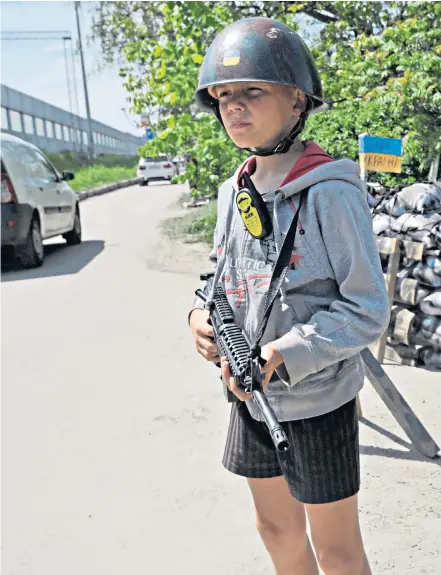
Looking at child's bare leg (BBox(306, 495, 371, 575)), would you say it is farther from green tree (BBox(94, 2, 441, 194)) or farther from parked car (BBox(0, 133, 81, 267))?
parked car (BBox(0, 133, 81, 267))

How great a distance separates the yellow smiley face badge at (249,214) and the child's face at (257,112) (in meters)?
0.14

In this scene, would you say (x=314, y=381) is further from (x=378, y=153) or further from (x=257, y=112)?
(x=378, y=153)

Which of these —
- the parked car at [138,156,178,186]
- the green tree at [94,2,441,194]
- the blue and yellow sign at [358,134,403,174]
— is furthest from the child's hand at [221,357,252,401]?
the parked car at [138,156,178,186]

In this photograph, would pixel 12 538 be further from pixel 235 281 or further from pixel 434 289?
pixel 434 289

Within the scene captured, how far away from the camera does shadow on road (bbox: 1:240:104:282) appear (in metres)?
8.84

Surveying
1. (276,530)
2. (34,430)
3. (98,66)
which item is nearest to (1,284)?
(34,430)

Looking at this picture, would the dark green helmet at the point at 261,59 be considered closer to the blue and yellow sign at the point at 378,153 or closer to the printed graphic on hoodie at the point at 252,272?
the printed graphic on hoodie at the point at 252,272

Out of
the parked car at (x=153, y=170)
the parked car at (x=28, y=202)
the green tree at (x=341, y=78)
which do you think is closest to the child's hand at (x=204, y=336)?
the green tree at (x=341, y=78)

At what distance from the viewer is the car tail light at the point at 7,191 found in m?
8.94

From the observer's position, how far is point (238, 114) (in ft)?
5.65

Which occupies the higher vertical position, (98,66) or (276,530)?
(98,66)

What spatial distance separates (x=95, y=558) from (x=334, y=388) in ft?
5.10

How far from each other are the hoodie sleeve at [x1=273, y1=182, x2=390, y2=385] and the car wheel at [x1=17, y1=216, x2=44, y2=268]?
26.6 ft

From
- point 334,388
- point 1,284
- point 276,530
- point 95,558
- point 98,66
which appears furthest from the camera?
point 98,66
